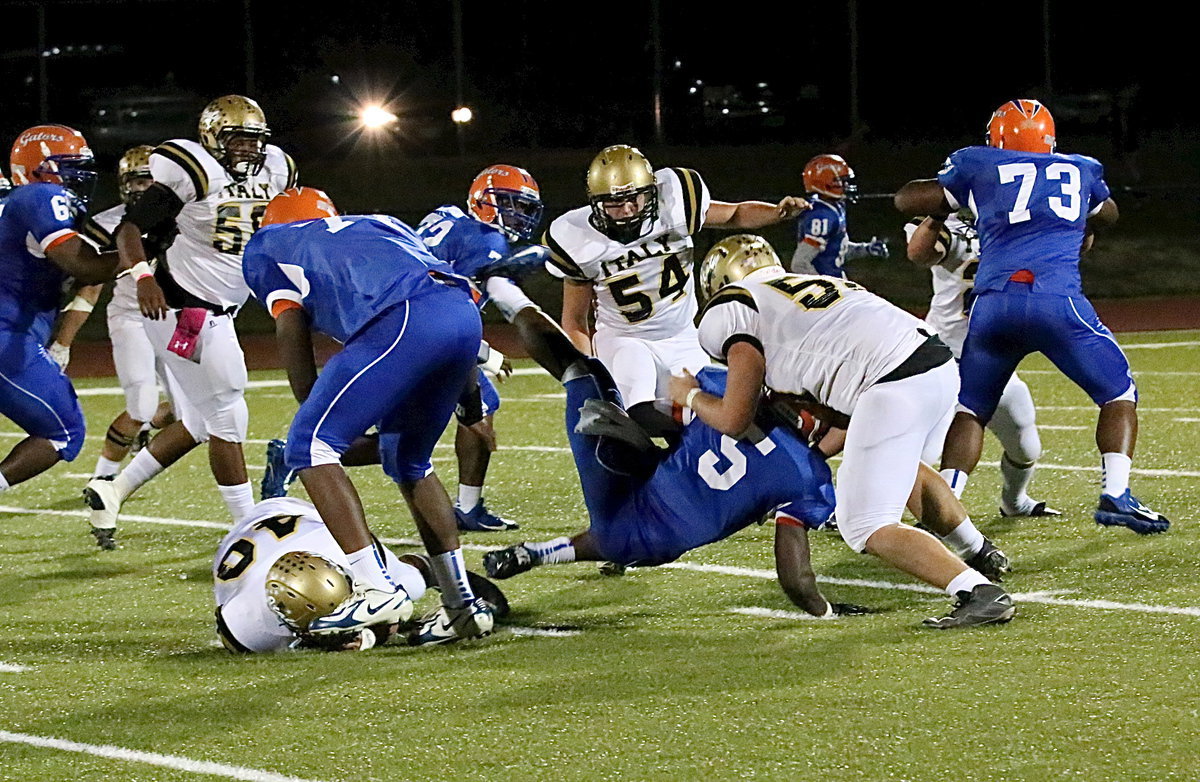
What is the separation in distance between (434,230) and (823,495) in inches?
80.7

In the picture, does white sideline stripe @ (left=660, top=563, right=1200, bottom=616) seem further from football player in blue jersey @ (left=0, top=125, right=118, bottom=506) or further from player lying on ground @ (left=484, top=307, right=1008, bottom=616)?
football player in blue jersey @ (left=0, top=125, right=118, bottom=506)

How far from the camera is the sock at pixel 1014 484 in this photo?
701 cm

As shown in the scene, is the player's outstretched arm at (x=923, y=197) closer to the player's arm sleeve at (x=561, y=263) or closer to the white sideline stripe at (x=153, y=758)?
the player's arm sleeve at (x=561, y=263)

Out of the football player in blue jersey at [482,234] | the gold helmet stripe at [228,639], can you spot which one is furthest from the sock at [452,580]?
the football player in blue jersey at [482,234]

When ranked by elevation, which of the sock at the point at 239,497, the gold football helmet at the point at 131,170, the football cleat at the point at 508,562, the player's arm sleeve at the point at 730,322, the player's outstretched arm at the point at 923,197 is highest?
the gold football helmet at the point at 131,170

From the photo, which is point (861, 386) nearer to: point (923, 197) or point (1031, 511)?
point (923, 197)

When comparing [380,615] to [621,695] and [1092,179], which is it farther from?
[1092,179]

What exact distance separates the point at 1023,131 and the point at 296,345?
3.18m

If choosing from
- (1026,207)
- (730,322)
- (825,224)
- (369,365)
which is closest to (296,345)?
A: (369,365)

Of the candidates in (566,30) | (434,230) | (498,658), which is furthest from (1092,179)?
(566,30)

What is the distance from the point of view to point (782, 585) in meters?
5.37

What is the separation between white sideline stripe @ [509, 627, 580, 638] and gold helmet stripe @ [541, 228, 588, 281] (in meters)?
1.99

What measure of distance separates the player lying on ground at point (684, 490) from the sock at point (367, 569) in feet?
2.08

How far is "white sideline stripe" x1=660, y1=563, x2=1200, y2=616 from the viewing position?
5.14 m
